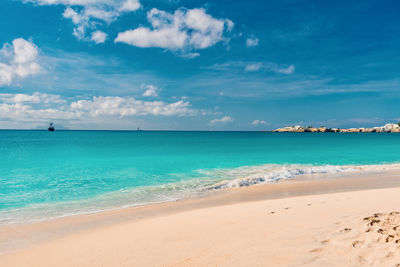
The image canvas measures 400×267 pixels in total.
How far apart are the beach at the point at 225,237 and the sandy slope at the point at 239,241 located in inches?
0.6

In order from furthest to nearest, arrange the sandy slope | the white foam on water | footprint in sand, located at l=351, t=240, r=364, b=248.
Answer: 1. the white foam on water
2. footprint in sand, located at l=351, t=240, r=364, b=248
3. the sandy slope

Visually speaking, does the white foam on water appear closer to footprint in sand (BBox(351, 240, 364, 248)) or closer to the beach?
the beach

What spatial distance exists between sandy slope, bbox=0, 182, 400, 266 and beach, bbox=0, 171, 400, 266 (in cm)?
2

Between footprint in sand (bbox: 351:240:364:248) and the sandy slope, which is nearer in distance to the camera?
the sandy slope

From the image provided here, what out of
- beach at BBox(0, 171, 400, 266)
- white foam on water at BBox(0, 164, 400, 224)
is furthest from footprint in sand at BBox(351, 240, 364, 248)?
white foam on water at BBox(0, 164, 400, 224)

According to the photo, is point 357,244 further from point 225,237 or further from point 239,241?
point 225,237

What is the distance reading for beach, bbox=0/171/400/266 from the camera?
472 cm

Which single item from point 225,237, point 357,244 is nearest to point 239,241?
point 225,237

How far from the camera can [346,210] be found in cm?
771

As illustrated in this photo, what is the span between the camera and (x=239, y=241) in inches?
220

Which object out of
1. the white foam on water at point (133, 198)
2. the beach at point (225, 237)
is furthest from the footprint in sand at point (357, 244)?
the white foam on water at point (133, 198)

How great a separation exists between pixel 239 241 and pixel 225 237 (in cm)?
41

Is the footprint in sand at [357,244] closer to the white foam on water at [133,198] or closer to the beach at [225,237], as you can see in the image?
the beach at [225,237]

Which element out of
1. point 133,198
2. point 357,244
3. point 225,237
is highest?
point 357,244
